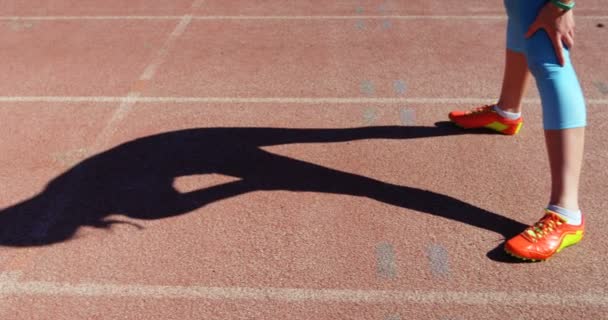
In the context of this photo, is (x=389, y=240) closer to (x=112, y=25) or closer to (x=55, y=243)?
(x=55, y=243)

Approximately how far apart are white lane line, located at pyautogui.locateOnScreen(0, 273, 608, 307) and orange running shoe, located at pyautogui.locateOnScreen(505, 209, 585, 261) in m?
0.27

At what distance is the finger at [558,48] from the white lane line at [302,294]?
3.85 feet

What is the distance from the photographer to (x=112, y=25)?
7551mm

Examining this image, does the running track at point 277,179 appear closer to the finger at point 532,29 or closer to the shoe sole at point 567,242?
the shoe sole at point 567,242

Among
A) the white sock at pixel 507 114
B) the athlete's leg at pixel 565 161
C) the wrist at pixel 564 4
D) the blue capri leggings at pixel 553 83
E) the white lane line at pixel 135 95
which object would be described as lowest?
the white lane line at pixel 135 95

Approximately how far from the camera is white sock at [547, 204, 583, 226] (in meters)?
3.49

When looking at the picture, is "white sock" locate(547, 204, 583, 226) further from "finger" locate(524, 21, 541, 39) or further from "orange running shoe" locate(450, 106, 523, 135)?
"orange running shoe" locate(450, 106, 523, 135)

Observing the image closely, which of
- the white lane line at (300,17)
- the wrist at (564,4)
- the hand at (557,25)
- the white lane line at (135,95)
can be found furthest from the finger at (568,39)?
the white lane line at (300,17)

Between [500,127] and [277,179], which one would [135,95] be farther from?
[500,127]

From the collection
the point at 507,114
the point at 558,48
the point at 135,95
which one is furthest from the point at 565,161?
the point at 135,95

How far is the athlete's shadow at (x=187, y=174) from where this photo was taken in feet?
12.5

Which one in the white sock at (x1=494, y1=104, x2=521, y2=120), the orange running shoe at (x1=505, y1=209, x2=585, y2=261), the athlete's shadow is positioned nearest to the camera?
the orange running shoe at (x1=505, y1=209, x2=585, y2=261)

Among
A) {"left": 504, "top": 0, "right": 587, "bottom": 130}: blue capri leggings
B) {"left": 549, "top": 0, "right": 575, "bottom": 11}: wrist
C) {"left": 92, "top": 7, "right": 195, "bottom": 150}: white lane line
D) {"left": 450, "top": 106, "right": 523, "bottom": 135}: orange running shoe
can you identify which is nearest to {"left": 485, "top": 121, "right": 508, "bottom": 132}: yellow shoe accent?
{"left": 450, "top": 106, "right": 523, "bottom": 135}: orange running shoe

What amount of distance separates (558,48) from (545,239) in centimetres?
98
